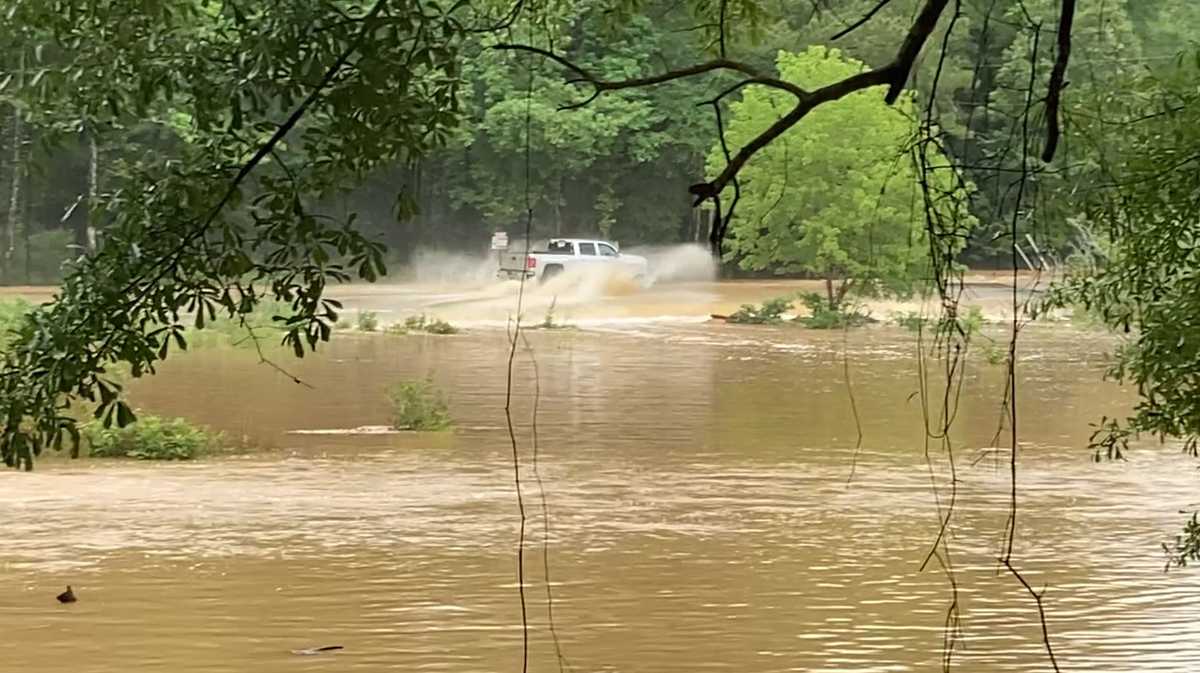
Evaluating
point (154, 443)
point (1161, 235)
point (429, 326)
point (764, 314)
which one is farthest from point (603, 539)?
point (764, 314)

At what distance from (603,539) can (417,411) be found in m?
6.14

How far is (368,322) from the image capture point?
30938 millimetres

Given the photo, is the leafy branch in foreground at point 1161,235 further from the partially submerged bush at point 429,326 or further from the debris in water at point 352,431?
the partially submerged bush at point 429,326

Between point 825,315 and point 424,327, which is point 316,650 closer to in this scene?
point 424,327

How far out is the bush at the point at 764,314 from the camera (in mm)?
33875

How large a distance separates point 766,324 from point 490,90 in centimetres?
755

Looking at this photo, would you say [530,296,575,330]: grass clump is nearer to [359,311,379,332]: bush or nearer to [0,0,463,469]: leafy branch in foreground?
[359,311,379,332]: bush

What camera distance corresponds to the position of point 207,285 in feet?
11.4

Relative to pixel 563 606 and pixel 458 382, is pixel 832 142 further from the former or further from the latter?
pixel 563 606

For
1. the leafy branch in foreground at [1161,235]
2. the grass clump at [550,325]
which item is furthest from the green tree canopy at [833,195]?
the leafy branch in foreground at [1161,235]

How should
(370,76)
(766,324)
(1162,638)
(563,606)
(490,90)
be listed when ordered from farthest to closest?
1. (490,90)
2. (766,324)
3. (563,606)
4. (1162,638)
5. (370,76)

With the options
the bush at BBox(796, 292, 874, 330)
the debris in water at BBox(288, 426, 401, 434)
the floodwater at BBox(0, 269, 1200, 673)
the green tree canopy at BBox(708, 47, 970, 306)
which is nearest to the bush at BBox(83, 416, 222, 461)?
the floodwater at BBox(0, 269, 1200, 673)

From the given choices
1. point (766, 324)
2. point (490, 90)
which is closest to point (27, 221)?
point (490, 90)

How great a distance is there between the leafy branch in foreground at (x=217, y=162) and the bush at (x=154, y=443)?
43.4 feet
